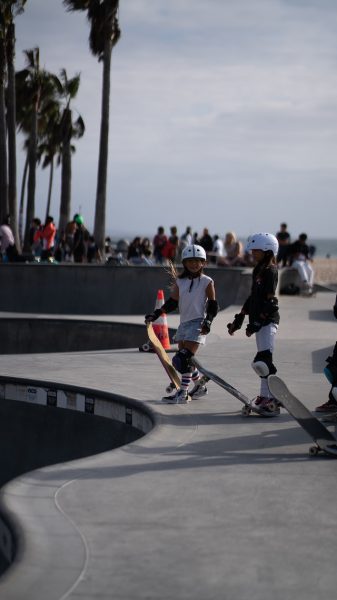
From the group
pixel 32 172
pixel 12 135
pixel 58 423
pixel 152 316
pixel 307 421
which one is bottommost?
pixel 58 423

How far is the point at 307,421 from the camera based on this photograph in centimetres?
770

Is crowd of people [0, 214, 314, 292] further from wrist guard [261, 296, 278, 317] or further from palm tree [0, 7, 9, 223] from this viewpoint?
wrist guard [261, 296, 278, 317]

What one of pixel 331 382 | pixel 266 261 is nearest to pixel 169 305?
pixel 266 261

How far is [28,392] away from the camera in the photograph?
11.0 meters

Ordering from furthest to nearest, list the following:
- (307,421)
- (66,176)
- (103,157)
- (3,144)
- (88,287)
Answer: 1. (66,176)
2. (103,157)
3. (3,144)
4. (88,287)
5. (307,421)

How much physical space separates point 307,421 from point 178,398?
220cm

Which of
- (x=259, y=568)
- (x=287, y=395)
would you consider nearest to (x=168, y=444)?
(x=287, y=395)

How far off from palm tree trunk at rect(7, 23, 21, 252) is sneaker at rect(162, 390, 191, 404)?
26.8 m

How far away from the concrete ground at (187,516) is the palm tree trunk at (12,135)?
28.0m

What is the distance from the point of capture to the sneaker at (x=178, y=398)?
966cm

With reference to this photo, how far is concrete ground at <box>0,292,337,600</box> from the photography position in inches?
187

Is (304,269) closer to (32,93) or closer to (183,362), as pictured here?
(183,362)

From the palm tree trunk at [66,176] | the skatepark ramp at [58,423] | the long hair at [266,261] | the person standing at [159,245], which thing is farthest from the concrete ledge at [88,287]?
the palm tree trunk at [66,176]

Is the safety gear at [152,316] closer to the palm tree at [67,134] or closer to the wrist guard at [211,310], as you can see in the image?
the wrist guard at [211,310]
